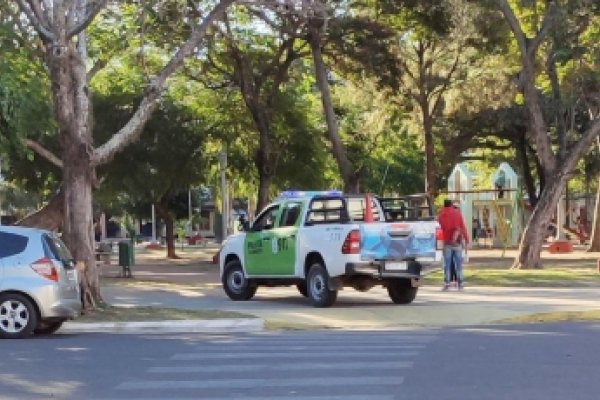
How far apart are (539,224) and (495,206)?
13577 mm

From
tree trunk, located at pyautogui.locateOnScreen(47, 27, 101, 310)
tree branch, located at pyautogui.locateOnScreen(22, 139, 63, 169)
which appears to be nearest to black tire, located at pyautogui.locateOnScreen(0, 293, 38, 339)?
tree trunk, located at pyautogui.locateOnScreen(47, 27, 101, 310)

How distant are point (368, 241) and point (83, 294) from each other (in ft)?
16.3

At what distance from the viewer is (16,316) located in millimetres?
14359

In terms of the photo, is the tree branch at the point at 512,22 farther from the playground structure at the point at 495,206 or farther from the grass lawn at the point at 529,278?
the playground structure at the point at 495,206

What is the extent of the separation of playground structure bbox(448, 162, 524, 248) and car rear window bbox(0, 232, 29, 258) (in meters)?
27.1

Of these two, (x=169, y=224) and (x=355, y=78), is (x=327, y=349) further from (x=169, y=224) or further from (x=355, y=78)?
(x=169, y=224)

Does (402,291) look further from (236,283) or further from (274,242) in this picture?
(236,283)

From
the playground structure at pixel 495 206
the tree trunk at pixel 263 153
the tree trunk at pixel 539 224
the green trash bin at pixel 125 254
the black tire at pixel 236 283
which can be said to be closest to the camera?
the black tire at pixel 236 283

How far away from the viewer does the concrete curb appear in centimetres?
1578

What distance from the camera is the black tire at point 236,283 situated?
21.0m

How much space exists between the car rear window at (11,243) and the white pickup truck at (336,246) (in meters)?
5.79

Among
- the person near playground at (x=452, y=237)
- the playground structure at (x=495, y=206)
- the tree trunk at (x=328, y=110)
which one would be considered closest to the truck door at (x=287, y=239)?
the person near playground at (x=452, y=237)

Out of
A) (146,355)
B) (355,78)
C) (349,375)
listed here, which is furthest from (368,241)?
(355,78)

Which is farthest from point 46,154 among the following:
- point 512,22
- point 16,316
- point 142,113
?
point 512,22
